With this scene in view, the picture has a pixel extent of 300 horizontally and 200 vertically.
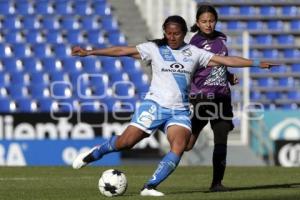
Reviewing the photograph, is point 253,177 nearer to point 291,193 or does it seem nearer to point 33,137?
point 291,193

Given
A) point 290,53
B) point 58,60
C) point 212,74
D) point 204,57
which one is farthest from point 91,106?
point 204,57

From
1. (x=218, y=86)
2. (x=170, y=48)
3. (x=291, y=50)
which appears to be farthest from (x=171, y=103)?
(x=291, y=50)

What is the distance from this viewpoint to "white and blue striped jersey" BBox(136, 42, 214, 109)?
26.0 feet

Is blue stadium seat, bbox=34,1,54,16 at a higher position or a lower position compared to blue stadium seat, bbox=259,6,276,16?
higher

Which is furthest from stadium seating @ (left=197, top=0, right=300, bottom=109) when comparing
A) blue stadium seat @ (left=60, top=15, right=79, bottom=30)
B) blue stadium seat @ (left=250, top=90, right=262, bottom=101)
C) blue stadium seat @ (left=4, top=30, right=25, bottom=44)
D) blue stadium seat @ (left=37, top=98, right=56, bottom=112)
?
blue stadium seat @ (left=37, top=98, right=56, bottom=112)

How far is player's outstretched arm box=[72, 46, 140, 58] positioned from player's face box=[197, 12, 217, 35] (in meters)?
1.08

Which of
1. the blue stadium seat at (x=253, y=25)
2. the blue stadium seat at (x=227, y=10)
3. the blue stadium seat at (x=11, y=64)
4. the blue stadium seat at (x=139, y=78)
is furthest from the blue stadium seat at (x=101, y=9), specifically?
the blue stadium seat at (x=253, y=25)

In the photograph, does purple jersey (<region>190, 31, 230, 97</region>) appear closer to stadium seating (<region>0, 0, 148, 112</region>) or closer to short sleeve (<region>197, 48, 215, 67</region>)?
short sleeve (<region>197, 48, 215, 67</region>)

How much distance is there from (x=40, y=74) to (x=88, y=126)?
3.18m

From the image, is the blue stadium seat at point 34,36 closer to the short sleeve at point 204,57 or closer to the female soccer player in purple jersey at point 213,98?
the female soccer player in purple jersey at point 213,98

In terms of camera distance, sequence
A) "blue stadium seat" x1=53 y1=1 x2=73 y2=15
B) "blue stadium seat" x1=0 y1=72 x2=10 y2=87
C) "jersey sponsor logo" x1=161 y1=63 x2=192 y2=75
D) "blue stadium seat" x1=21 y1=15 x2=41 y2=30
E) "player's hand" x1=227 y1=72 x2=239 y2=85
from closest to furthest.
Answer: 1. "jersey sponsor logo" x1=161 y1=63 x2=192 y2=75
2. "player's hand" x1=227 y1=72 x2=239 y2=85
3. "blue stadium seat" x1=0 y1=72 x2=10 y2=87
4. "blue stadium seat" x1=21 y1=15 x2=41 y2=30
5. "blue stadium seat" x1=53 y1=1 x2=73 y2=15

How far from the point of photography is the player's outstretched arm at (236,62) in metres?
7.87

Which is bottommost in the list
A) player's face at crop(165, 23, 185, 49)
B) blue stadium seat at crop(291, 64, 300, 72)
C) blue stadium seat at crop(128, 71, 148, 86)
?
blue stadium seat at crop(291, 64, 300, 72)

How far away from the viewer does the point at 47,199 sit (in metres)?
7.65
